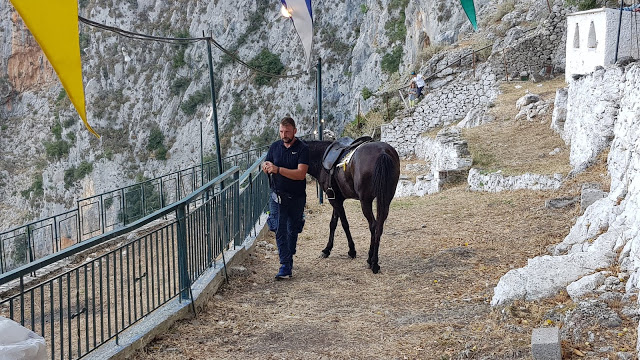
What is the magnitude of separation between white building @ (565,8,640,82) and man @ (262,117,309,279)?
9368mm

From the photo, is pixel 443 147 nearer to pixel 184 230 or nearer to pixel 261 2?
pixel 184 230

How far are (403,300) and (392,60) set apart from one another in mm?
40453

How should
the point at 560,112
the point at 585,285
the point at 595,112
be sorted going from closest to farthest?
the point at 585,285 → the point at 595,112 → the point at 560,112

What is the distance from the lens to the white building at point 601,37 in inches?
559

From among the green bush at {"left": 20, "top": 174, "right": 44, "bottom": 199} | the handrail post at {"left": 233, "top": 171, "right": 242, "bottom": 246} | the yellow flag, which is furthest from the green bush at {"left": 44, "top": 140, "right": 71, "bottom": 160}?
the yellow flag

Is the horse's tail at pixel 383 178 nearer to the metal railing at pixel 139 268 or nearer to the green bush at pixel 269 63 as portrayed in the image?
the metal railing at pixel 139 268

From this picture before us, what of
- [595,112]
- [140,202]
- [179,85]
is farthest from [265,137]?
[595,112]

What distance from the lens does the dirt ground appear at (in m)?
4.77

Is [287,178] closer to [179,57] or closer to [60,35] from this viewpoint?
[60,35]

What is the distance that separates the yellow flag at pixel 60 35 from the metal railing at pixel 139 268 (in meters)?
1.12

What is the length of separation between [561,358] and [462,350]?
79cm

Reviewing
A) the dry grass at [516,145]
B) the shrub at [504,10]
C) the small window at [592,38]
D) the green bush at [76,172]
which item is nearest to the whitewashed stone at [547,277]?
the dry grass at [516,145]

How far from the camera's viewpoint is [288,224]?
7211 millimetres

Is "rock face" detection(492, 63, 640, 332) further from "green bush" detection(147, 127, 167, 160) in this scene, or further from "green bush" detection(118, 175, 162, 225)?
"green bush" detection(147, 127, 167, 160)
